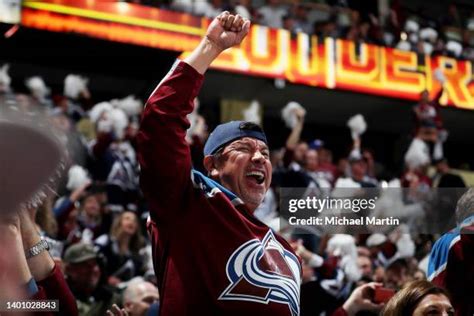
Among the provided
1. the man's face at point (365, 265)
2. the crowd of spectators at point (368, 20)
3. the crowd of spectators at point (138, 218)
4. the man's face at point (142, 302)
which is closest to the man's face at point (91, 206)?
the crowd of spectators at point (138, 218)

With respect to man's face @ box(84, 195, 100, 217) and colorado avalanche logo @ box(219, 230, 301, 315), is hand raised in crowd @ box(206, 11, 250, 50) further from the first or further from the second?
man's face @ box(84, 195, 100, 217)

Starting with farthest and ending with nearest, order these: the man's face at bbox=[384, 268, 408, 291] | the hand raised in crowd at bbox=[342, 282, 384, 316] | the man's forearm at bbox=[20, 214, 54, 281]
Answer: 1. the man's face at bbox=[384, 268, 408, 291]
2. the hand raised in crowd at bbox=[342, 282, 384, 316]
3. the man's forearm at bbox=[20, 214, 54, 281]

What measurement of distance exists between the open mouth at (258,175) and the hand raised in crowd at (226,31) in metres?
0.39

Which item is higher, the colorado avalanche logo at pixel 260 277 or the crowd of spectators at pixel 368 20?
the crowd of spectators at pixel 368 20

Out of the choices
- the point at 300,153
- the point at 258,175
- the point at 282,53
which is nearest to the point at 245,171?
the point at 258,175

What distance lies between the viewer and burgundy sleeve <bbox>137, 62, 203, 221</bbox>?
7.28 ft

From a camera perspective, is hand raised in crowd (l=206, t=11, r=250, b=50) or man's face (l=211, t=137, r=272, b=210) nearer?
hand raised in crowd (l=206, t=11, r=250, b=50)

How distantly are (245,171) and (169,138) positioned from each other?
390 mm

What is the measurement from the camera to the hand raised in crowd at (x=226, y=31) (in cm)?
235

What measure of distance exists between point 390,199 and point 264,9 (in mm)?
9156

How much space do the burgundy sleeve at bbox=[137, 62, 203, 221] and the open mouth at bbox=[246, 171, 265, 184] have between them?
31 cm

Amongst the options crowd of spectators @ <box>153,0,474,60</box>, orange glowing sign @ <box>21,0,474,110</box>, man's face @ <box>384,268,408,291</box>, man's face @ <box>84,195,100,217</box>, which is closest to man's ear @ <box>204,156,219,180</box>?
man's face @ <box>384,268,408,291</box>

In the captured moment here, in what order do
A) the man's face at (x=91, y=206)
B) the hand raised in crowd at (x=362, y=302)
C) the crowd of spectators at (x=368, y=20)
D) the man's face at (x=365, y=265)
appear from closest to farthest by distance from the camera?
the hand raised in crowd at (x=362, y=302) → the man's face at (x=365, y=265) → the man's face at (x=91, y=206) → the crowd of spectators at (x=368, y=20)

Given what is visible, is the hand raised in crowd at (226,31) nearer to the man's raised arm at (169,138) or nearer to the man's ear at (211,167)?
the man's raised arm at (169,138)
